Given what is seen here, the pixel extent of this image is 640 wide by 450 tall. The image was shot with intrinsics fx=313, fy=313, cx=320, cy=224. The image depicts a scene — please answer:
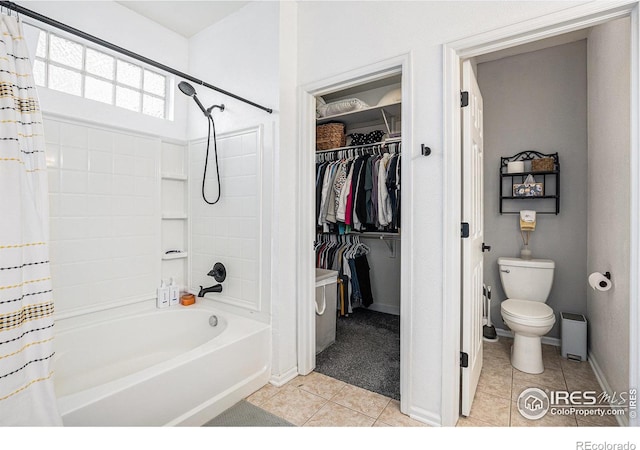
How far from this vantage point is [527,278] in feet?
8.38

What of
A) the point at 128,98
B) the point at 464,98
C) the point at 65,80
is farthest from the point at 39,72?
the point at 464,98

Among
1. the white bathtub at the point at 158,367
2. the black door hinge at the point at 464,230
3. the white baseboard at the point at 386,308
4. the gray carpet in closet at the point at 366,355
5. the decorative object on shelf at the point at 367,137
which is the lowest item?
the gray carpet in closet at the point at 366,355

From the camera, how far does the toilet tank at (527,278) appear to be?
2.51 metres

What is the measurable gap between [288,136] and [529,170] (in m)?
2.15

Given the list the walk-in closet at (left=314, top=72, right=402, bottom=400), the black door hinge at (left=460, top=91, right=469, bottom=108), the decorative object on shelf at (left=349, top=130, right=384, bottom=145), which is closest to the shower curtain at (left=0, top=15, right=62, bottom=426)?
the walk-in closet at (left=314, top=72, right=402, bottom=400)

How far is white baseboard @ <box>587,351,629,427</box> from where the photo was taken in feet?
5.20

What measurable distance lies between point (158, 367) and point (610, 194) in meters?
2.69

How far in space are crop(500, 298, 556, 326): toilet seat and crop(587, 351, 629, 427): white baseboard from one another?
39cm

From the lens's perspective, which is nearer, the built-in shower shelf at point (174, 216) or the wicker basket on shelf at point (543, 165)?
the built-in shower shelf at point (174, 216)

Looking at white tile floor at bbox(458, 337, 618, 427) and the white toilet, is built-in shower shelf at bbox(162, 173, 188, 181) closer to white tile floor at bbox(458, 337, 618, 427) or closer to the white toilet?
white tile floor at bbox(458, 337, 618, 427)

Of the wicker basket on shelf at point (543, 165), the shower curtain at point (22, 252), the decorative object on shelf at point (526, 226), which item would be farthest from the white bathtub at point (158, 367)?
the wicker basket on shelf at point (543, 165)

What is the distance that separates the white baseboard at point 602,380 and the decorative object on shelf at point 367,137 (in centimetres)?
242

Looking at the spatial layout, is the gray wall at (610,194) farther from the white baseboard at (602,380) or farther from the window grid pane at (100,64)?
the window grid pane at (100,64)

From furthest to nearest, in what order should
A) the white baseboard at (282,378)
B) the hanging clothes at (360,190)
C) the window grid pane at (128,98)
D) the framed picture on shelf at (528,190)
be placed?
the hanging clothes at (360,190) → the framed picture on shelf at (528,190) → the window grid pane at (128,98) → the white baseboard at (282,378)
